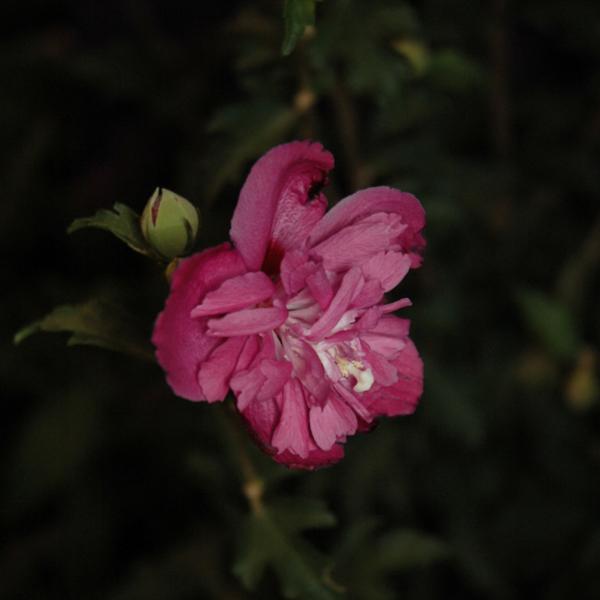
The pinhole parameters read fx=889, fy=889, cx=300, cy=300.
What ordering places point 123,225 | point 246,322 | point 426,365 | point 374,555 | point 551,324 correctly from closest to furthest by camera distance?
point 246,322 → point 123,225 → point 374,555 → point 426,365 → point 551,324

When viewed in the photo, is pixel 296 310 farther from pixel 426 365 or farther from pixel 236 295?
pixel 426 365

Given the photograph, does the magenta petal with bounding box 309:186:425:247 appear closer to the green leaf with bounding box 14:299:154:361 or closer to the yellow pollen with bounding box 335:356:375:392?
the yellow pollen with bounding box 335:356:375:392

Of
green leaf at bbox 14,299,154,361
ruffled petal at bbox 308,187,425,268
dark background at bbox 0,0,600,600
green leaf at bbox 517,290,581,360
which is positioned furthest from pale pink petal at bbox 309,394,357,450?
green leaf at bbox 517,290,581,360

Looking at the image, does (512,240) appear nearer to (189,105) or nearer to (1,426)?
(189,105)

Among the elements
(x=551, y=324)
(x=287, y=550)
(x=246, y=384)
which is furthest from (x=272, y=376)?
(x=551, y=324)

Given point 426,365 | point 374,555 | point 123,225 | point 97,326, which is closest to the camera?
point 123,225

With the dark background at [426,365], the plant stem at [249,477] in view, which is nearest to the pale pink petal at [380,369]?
→ the plant stem at [249,477]
